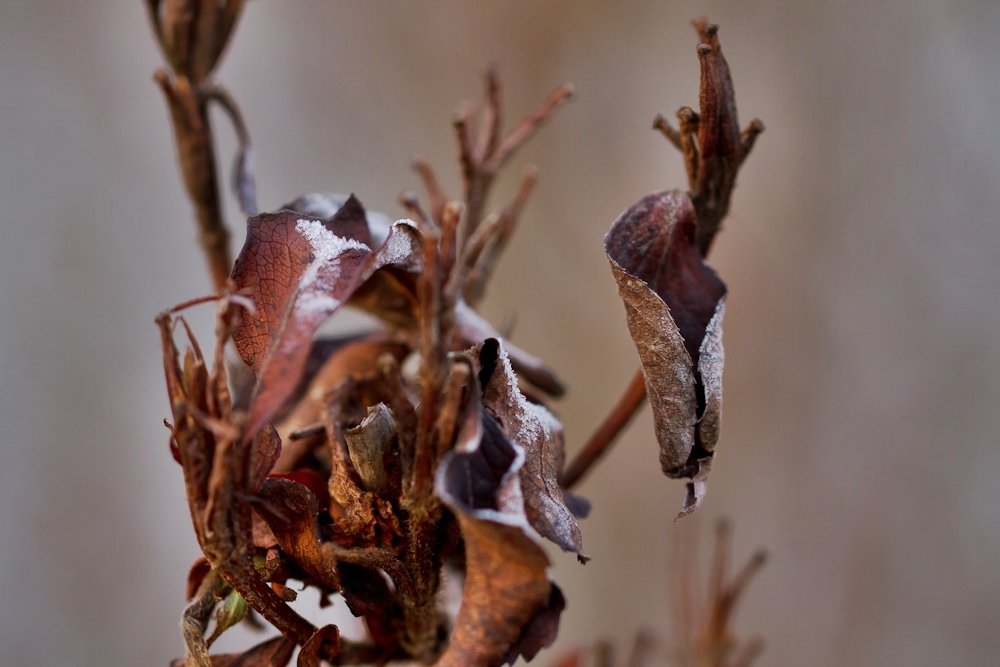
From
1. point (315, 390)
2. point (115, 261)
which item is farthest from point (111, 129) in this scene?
point (315, 390)

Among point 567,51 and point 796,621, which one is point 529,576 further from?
point 567,51

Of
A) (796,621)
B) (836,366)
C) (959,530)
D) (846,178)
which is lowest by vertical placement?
(796,621)

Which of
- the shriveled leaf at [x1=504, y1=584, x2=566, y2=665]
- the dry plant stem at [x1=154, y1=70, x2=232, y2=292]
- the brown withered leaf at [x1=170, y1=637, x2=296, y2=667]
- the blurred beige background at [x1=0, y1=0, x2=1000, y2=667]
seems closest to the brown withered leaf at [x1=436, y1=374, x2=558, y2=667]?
the shriveled leaf at [x1=504, y1=584, x2=566, y2=665]

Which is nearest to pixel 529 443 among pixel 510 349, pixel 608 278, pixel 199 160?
pixel 510 349

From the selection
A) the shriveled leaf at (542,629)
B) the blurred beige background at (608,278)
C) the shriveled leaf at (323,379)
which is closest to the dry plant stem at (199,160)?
the shriveled leaf at (323,379)

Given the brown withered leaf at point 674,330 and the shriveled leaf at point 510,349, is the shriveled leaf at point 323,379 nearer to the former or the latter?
the shriveled leaf at point 510,349

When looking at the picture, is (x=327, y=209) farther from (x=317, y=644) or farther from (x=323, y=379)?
(x=317, y=644)
